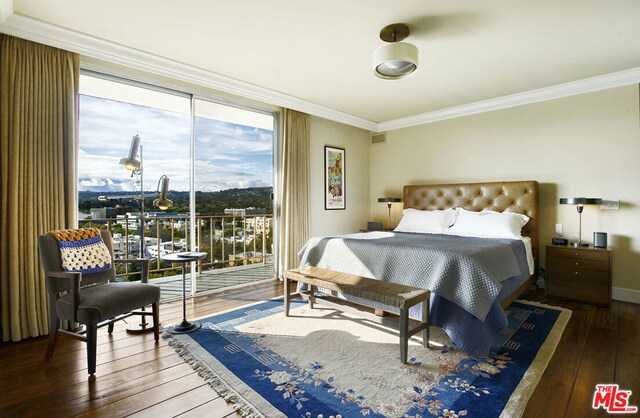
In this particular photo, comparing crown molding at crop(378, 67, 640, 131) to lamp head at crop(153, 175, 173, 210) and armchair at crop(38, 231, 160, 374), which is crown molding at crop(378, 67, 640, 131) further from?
armchair at crop(38, 231, 160, 374)

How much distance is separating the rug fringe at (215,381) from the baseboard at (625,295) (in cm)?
432

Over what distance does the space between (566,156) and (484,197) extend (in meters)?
1.06

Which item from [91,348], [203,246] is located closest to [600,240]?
[91,348]

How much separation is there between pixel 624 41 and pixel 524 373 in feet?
10.2

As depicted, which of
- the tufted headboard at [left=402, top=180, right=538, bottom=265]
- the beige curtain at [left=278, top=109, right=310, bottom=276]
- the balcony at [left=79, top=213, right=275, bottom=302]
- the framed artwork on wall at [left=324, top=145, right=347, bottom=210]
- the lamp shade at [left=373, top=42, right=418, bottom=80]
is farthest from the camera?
the framed artwork on wall at [left=324, top=145, right=347, bottom=210]

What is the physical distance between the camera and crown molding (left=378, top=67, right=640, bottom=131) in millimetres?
3703

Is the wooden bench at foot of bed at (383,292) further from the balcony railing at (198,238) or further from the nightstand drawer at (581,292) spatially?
the nightstand drawer at (581,292)

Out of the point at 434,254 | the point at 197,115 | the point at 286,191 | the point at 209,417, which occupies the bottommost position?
the point at 209,417

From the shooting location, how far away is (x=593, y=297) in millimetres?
3584

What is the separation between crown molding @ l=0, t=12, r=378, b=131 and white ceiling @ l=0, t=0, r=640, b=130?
0.4 inches

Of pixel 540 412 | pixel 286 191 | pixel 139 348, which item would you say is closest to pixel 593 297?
pixel 540 412

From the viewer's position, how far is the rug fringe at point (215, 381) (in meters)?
1.78

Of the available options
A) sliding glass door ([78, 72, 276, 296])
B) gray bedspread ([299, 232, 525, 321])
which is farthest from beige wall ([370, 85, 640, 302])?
sliding glass door ([78, 72, 276, 296])

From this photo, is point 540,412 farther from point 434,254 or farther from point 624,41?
point 624,41
